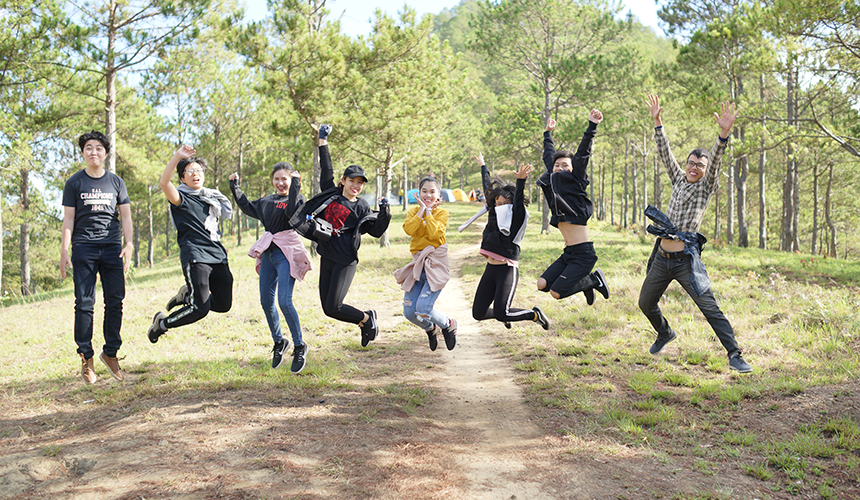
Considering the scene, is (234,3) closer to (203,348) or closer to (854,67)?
(203,348)

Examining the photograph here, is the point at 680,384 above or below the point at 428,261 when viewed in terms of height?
below

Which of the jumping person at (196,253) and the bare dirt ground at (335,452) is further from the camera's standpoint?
the jumping person at (196,253)

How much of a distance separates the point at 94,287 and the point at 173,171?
1.68 metres

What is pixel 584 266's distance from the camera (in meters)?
6.43

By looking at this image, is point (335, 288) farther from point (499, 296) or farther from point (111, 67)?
point (111, 67)

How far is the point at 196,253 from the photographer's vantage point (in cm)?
589

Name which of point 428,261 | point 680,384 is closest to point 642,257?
point 680,384

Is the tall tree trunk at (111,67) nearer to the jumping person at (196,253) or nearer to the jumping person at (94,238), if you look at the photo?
the jumping person at (94,238)

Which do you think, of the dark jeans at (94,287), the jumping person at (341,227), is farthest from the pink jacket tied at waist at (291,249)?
the dark jeans at (94,287)

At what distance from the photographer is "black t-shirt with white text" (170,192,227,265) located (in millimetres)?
5867

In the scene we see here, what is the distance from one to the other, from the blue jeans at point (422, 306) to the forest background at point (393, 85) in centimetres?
1002

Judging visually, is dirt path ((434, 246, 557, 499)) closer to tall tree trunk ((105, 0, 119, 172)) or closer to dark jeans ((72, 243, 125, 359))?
dark jeans ((72, 243, 125, 359))

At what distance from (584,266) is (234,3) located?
1387 centimetres

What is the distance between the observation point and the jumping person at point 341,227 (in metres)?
6.15
